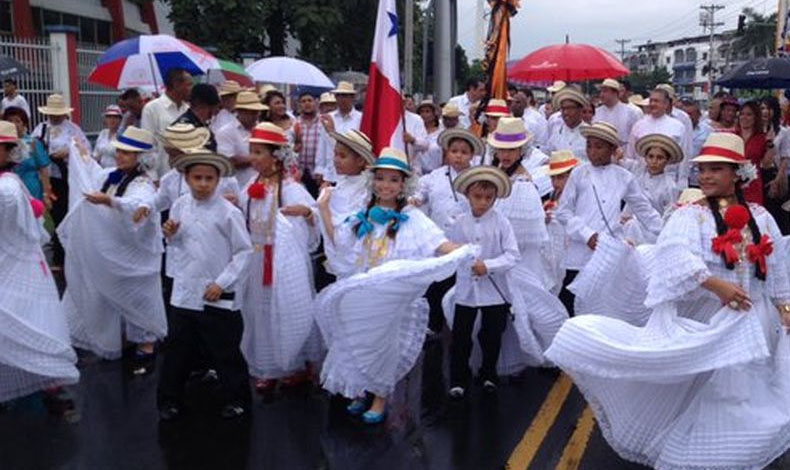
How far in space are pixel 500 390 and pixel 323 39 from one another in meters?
25.8

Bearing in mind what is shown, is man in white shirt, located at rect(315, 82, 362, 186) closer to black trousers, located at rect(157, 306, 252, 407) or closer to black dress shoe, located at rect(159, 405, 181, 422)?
black trousers, located at rect(157, 306, 252, 407)

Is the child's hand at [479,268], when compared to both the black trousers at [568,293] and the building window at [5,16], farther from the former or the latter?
the building window at [5,16]

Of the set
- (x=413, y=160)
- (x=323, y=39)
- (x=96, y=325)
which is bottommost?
(x=96, y=325)

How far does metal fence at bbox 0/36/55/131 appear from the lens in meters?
13.6

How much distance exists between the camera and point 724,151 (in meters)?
4.84

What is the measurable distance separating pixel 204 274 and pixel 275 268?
1.97 feet

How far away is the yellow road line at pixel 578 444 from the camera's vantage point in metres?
5.03

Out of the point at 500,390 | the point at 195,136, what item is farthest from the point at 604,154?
the point at 195,136

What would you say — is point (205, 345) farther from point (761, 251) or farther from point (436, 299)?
point (761, 251)

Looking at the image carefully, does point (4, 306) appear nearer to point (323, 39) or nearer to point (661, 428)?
point (661, 428)

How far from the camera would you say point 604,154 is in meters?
7.11

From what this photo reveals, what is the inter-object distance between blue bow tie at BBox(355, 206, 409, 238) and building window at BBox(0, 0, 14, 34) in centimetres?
2012

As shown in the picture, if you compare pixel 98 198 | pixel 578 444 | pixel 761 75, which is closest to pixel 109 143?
pixel 98 198

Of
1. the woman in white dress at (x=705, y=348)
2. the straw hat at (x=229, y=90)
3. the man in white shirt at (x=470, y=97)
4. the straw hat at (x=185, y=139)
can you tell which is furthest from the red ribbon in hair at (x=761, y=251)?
the man in white shirt at (x=470, y=97)
